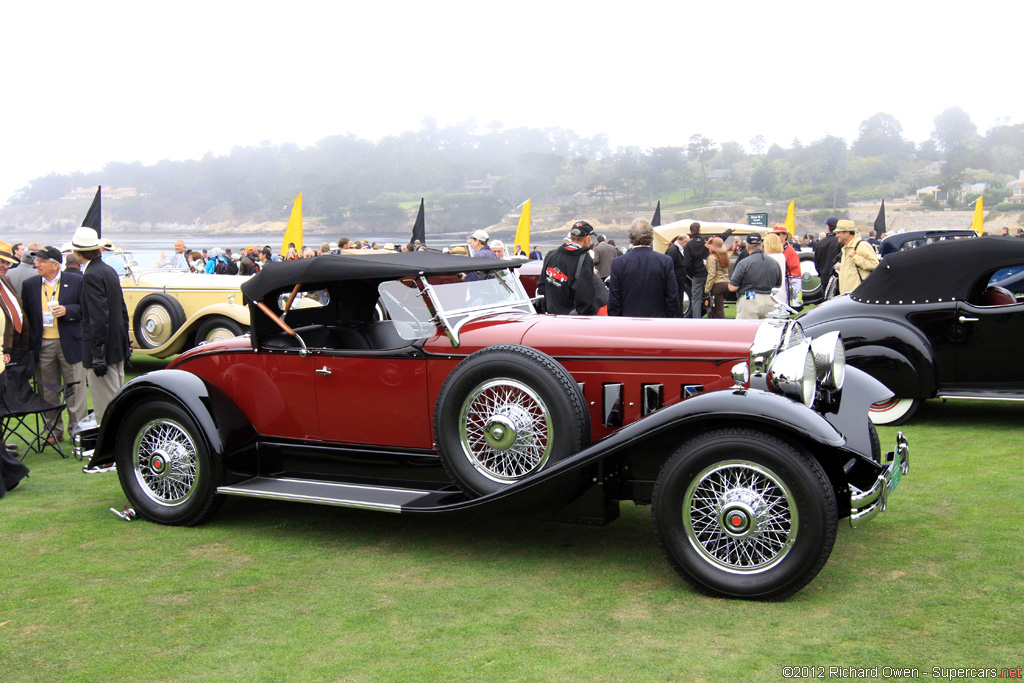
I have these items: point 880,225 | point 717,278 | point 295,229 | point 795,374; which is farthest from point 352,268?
point 880,225

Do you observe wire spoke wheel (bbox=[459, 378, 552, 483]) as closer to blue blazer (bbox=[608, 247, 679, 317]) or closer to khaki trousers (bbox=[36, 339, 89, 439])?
blue blazer (bbox=[608, 247, 679, 317])

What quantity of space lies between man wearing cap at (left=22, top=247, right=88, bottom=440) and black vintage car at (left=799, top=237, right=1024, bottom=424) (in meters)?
6.89

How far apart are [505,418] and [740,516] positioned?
1288mm

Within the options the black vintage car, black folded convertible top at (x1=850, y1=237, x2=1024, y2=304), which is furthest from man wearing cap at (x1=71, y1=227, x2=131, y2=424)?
black folded convertible top at (x1=850, y1=237, x2=1024, y2=304)

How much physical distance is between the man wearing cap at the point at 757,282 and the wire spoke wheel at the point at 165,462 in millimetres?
6326

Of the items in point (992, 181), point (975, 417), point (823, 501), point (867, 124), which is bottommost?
point (975, 417)

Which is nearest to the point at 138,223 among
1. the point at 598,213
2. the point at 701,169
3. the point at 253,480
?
the point at 598,213

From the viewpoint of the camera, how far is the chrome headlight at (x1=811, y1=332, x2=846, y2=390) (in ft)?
14.2

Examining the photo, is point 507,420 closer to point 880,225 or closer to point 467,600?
point 467,600

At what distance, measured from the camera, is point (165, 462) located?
5.23 metres

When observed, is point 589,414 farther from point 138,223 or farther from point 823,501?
point 138,223

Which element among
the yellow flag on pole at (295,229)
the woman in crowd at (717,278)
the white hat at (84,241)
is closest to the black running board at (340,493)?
the white hat at (84,241)

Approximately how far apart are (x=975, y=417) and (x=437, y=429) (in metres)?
5.84

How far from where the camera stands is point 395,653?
3.32 m
